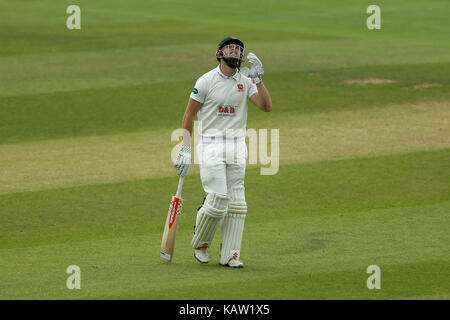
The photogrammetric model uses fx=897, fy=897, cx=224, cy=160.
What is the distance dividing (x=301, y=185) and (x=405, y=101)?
561cm

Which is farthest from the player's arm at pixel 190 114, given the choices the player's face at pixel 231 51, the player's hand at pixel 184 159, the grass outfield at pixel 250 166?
the grass outfield at pixel 250 166

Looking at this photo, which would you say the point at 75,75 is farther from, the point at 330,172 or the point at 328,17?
the point at 328,17

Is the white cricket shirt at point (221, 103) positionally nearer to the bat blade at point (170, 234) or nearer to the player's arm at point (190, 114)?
the player's arm at point (190, 114)

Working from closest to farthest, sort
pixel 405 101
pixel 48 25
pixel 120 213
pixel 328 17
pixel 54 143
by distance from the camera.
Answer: pixel 120 213, pixel 54 143, pixel 405 101, pixel 48 25, pixel 328 17

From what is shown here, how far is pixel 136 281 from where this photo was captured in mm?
7492

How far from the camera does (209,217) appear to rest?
26.4ft

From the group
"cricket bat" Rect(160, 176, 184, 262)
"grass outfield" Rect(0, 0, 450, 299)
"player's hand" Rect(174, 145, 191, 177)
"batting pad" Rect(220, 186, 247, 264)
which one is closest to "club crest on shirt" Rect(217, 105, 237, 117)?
"player's hand" Rect(174, 145, 191, 177)

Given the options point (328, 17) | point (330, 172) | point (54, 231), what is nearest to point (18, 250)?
point (54, 231)

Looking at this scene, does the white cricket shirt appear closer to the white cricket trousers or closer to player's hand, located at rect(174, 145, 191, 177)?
the white cricket trousers

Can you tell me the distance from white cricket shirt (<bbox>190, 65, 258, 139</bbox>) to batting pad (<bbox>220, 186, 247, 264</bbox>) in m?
0.56

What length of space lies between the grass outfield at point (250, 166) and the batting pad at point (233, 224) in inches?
10.7

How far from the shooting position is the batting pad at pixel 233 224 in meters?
8.04

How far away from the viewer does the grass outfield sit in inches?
307

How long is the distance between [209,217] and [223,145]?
2.17ft
